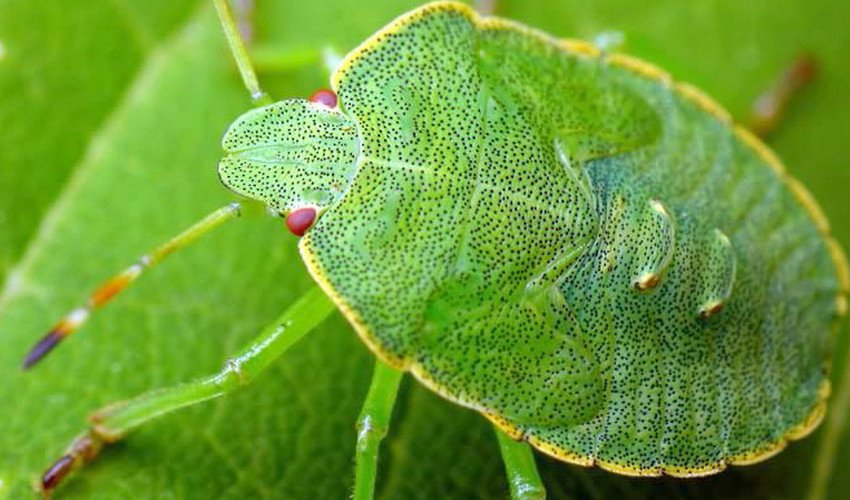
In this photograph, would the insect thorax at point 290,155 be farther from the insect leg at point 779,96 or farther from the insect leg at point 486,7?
the insect leg at point 779,96

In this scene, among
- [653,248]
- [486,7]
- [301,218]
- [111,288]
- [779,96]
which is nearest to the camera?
[301,218]

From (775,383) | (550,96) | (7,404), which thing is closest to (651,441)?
(775,383)

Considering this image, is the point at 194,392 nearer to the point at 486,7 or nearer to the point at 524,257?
the point at 524,257

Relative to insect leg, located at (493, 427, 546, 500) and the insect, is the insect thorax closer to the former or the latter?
the insect

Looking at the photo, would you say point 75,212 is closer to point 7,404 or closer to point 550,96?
point 7,404

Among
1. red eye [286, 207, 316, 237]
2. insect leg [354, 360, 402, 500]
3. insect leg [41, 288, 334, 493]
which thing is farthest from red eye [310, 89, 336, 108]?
insect leg [354, 360, 402, 500]

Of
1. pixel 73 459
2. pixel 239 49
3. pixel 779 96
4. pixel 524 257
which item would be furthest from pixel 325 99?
pixel 779 96
